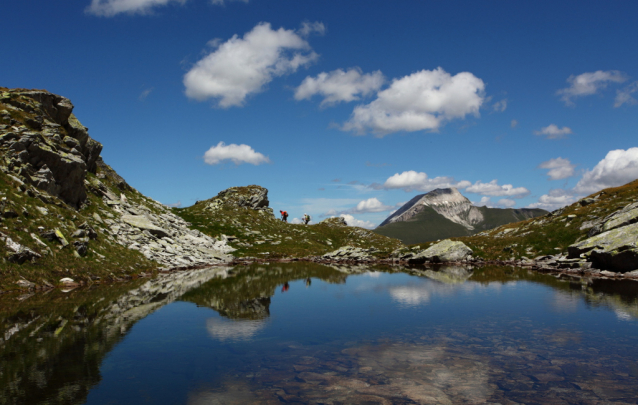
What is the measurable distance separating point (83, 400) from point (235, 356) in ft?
23.3

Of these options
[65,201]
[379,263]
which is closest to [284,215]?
[379,263]

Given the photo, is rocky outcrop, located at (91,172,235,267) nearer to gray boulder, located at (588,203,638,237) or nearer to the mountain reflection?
the mountain reflection

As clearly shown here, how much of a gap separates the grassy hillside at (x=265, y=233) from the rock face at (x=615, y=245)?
50085mm

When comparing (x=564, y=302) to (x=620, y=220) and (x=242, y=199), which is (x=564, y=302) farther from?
(x=242, y=199)

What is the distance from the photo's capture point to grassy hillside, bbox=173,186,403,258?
9612cm

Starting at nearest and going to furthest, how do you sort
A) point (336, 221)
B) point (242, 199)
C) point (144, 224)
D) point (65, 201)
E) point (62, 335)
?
point (62, 335) < point (65, 201) < point (144, 224) < point (242, 199) < point (336, 221)

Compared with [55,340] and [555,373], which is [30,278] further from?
[555,373]

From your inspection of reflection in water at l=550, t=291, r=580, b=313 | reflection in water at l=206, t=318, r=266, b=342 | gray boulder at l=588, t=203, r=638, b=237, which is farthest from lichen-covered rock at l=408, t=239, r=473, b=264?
reflection in water at l=206, t=318, r=266, b=342

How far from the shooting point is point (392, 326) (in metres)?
25.5

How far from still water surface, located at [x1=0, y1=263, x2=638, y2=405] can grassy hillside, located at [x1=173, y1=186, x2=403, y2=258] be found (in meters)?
58.4

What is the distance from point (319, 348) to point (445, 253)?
221 feet

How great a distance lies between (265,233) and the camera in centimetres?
10825

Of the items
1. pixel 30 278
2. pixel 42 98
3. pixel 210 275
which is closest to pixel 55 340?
pixel 30 278

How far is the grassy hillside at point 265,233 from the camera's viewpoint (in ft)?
315
